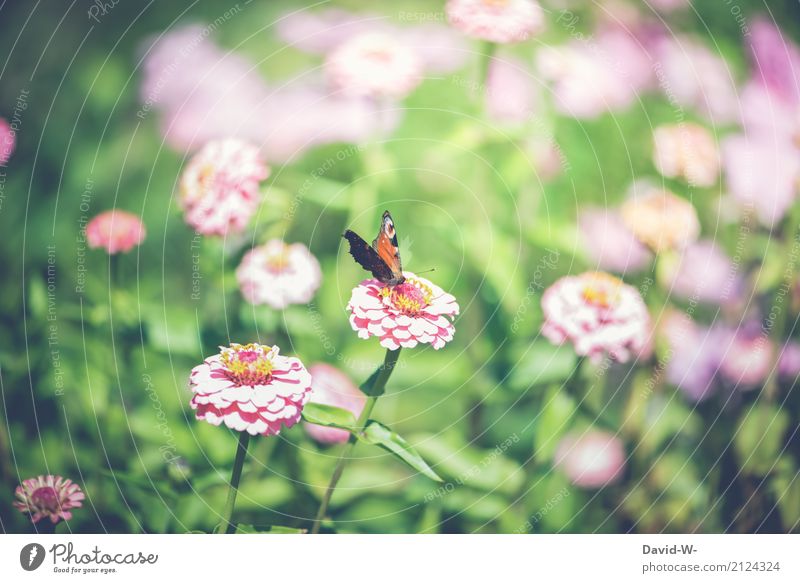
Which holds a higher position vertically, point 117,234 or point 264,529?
point 117,234

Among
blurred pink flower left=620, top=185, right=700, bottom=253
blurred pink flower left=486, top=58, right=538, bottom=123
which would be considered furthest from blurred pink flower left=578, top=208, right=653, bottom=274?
blurred pink flower left=486, top=58, right=538, bottom=123

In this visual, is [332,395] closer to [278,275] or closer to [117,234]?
[278,275]

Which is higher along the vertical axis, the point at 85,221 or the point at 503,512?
the point at 85,221

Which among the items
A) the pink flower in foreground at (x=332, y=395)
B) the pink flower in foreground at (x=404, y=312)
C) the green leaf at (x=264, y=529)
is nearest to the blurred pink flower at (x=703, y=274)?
the pink flower in foreground at (x=404, y=312)

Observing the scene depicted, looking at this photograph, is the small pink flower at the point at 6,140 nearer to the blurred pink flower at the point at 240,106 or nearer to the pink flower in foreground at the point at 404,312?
the blurred pink flower at the point at 240,106

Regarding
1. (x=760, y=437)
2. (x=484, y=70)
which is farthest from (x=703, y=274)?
(x=484, y=70)
